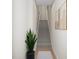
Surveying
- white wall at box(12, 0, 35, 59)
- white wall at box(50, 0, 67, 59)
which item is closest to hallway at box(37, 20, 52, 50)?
white wall at box(50, 0, 67, 59)

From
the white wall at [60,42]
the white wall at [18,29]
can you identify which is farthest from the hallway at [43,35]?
the white wall at [18,29]

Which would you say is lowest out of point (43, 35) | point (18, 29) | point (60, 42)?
point (43, 35)

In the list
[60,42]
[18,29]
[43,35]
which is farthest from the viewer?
[43,35]

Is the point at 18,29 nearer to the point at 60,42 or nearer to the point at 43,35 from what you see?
the point at 60,42

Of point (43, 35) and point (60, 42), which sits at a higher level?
point (60, 42)

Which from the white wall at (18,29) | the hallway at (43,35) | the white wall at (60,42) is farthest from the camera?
the hallway at (43,35)

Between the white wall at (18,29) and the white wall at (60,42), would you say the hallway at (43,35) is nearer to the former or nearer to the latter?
the white wall at (60,42)

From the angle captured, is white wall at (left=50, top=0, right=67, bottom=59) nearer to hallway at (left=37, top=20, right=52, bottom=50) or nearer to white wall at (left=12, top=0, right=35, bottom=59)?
white wall at (left=12, top=0, right=35, bottom=59)

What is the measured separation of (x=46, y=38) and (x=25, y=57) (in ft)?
20.2

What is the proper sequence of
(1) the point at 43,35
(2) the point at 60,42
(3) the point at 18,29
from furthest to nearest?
(1) the point at 43,35, (2) the point at 60,42, (3) the point at 18,29

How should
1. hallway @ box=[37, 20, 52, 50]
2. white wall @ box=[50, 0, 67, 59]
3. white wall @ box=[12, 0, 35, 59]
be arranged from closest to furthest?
1. white wall @ box=[50, 0, 67, 59]
2. white wall @ box=[12, 0, 35, 59]
3. hallway @ box=[37, 20, 52, 50]

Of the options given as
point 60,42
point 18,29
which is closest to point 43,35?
point 60,42

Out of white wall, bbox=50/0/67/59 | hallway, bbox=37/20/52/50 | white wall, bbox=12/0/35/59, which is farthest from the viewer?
hallway, bbox=37/20/52/50

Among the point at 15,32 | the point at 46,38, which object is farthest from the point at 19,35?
the point at 46,38
